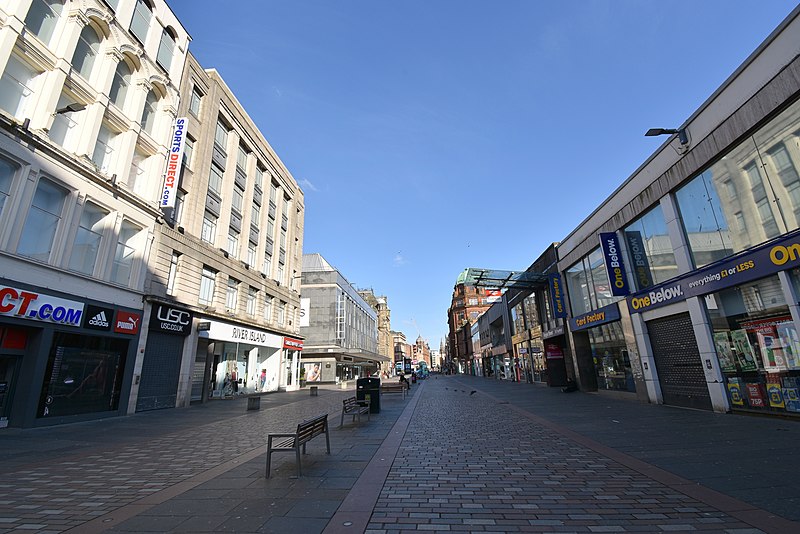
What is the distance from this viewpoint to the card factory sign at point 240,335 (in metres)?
22.5

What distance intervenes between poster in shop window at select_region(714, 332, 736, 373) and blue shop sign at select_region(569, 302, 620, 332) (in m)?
5.75

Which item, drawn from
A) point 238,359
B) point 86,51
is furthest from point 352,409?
point 86,51

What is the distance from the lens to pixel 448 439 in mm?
9594

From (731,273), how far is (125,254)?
2381 cm

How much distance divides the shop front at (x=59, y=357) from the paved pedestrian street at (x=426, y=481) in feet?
5.44

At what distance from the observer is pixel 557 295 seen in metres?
25.5

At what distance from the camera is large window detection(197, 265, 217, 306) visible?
22750 millimetres

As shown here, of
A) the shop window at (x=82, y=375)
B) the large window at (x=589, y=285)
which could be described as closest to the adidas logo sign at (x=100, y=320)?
the shop window at (x=82, y=375)

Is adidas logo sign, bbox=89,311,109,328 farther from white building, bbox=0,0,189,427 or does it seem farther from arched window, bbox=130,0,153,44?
arched window, bbox=130,0,153,44

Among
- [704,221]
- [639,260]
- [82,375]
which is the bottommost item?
[82,375]

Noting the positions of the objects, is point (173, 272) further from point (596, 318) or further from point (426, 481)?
point (596, 318)

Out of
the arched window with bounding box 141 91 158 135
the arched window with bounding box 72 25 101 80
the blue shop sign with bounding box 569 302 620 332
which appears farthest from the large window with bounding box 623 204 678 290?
the arched window with bounding box 72 25 101 80

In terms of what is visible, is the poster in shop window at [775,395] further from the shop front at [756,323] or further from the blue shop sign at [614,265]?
the blue shop sign at [614,265]

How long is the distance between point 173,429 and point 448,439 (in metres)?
9.40
